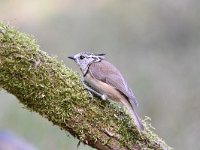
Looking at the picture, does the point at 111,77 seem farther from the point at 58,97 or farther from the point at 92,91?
the point at 58,97

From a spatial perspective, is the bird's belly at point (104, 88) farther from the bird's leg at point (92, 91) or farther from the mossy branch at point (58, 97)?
the mossy branch at point (58, 97)

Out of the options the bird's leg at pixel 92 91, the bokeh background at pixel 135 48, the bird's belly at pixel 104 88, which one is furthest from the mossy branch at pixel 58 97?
the bokeh background at pixel 135 48

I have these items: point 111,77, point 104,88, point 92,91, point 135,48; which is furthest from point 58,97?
point 135,48

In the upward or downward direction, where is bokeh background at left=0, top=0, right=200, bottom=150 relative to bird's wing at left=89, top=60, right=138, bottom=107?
upward

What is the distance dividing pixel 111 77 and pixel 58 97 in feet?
2.12

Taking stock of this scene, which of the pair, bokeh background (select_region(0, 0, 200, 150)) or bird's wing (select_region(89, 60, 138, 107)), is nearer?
bird's wing (select_region(89, 60, 138, 107))

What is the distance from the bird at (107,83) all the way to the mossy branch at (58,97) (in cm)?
22

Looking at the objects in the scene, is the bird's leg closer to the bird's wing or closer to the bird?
the bird

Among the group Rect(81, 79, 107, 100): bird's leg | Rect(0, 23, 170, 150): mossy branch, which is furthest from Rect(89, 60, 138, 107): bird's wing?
Rect(0, 23, 170, 150): mossy branch

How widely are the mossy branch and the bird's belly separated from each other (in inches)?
8.6

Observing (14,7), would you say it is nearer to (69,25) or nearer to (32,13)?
(32,13)

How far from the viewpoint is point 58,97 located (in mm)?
3746

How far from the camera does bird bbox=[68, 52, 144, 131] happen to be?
4164mm

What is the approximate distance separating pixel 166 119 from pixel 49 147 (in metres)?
2.19
